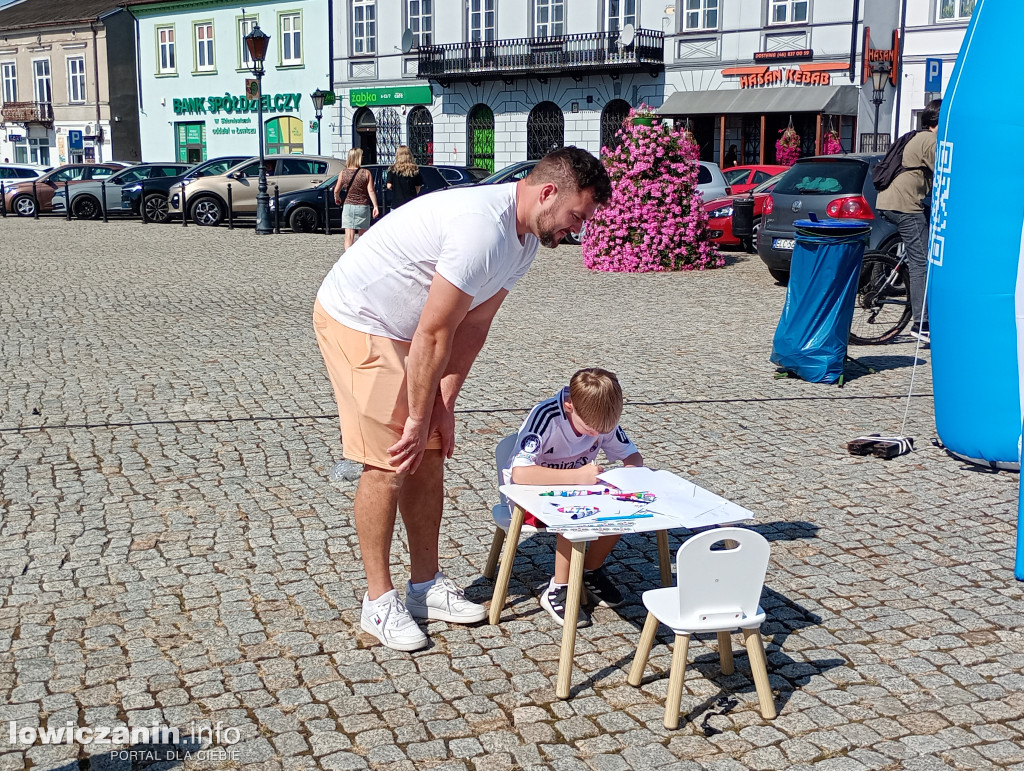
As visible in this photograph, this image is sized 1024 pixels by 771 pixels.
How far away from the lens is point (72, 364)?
344 inches

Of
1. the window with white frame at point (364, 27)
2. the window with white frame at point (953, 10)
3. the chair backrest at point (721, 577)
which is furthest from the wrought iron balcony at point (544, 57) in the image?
the chair backrest at point (721, 577)

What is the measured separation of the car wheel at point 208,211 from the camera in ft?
79.6

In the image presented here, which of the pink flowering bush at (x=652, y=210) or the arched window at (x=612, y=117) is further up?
the arched window at (x=612, y=117)

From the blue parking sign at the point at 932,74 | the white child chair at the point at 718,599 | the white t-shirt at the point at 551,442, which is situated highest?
the blue parking sign at the point at 932,74

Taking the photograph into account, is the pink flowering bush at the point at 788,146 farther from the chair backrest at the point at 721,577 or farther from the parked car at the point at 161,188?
the chair backrest at the point at 721,577

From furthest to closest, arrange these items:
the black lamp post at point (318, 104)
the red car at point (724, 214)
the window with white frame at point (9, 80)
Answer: the window with white frame at point (9, 80)
the black lamp post at point (318, 104)
the red car at point (724, 214)

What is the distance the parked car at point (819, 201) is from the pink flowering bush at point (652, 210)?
2003mm

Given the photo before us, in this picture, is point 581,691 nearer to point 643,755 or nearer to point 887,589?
point 643,755

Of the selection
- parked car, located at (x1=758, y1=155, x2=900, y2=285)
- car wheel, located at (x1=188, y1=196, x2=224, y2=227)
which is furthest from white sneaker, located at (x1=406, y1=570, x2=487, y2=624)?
car wheel, located at (x1=188, y1=196, x2=224, y2=227)

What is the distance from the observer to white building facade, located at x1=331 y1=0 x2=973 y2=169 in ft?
97.1

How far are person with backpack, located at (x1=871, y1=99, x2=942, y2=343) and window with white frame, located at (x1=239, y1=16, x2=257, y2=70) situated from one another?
120 feet

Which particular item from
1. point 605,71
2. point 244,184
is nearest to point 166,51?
point 605,71

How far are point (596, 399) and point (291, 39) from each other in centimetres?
4044

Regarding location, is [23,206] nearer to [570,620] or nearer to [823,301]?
[823,301]
